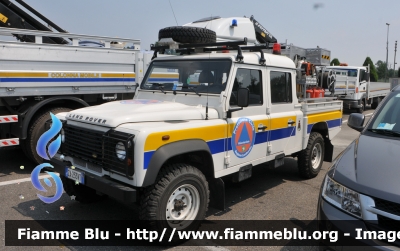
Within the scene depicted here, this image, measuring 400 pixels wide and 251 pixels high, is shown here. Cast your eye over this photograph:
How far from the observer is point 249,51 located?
17.6ft

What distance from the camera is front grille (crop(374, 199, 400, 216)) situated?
8.78 ft

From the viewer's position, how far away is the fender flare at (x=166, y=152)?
3.48 meters

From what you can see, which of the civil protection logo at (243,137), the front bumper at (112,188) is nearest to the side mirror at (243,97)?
the civil protection logo at (243,137)

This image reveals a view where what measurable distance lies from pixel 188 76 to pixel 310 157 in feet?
9.14

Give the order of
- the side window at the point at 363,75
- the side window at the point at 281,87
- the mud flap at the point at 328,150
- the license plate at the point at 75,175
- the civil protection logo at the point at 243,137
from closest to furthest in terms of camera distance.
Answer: the license plate at the point at 75,175 < the civil protection logo at the point at 243,137 < the side window at the point at 281,87 < the mud flap at the point at 328,150 < the side window at the point at 363,75

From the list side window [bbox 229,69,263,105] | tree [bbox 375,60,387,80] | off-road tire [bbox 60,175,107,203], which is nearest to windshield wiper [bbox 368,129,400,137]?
side window [bbox 229,69,263,105]

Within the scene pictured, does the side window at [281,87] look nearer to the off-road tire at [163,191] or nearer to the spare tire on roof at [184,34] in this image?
the spare tire on roof at [184,34]

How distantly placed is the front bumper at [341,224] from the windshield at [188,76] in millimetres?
2027

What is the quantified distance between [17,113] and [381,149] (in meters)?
5.84

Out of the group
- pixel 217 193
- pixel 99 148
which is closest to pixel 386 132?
pixel 217 193

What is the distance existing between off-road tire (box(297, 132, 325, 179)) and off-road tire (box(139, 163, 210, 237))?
2.90 meters

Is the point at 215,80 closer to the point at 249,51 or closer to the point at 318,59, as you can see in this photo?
the point at 249,51

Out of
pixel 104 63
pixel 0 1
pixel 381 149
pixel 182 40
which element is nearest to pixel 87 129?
pixel 182 40

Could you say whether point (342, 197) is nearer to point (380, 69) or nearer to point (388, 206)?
point (388, 206)
